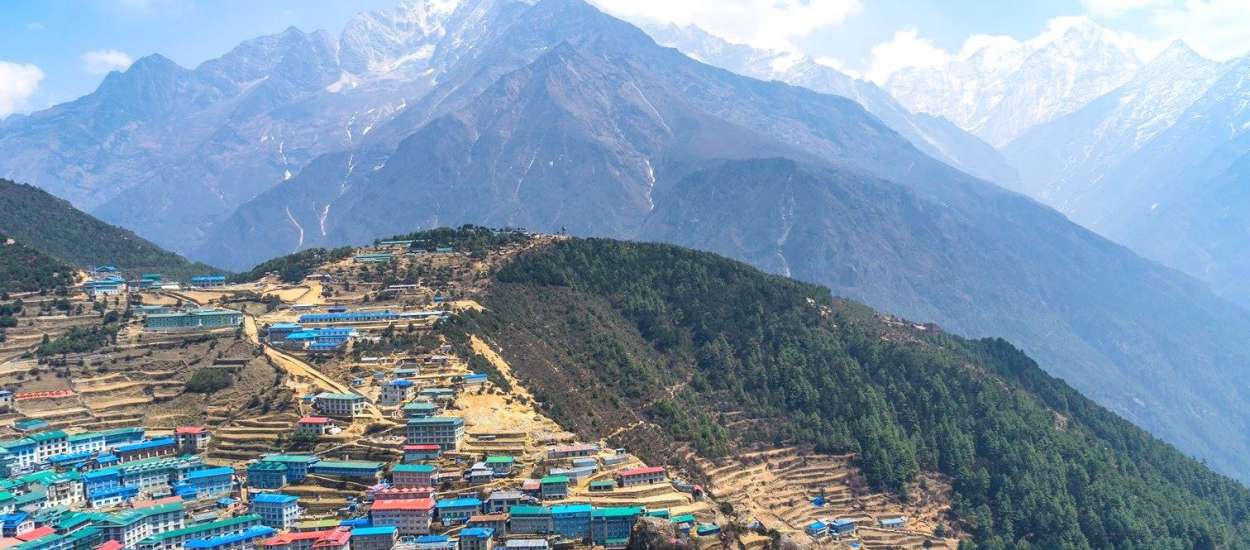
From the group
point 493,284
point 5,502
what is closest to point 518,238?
point 493,284

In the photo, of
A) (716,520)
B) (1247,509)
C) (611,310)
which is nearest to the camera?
(716,520)

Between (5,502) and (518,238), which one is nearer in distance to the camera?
(5,502)

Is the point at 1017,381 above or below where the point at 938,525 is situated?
above

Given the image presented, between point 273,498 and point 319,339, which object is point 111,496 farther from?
point 319,339

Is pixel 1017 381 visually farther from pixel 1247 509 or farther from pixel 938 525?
pixel 938 525

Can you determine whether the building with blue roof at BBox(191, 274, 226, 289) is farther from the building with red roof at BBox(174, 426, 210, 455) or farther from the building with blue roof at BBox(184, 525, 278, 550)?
the building with blue roof at BBox(184, 525, 278, 550)

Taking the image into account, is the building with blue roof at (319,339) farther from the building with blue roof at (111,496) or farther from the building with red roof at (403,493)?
the building with red roof at (403,493)

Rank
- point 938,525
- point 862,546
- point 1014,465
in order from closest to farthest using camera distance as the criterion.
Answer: point 862,546, point 938,525, point 1014,465

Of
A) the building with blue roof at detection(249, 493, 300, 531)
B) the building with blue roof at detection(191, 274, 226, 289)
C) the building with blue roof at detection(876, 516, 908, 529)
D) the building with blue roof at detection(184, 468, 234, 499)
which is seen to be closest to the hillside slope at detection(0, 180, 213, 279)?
the building with blue roof at detection(191, 274, 226, 289)
